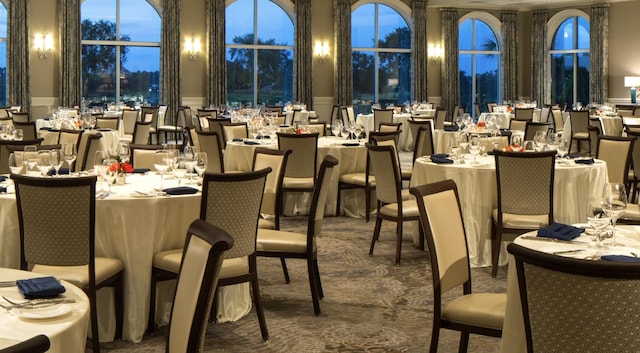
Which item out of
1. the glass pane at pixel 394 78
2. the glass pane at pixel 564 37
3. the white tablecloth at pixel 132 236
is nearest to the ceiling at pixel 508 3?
the glass pane at pixel 564 37

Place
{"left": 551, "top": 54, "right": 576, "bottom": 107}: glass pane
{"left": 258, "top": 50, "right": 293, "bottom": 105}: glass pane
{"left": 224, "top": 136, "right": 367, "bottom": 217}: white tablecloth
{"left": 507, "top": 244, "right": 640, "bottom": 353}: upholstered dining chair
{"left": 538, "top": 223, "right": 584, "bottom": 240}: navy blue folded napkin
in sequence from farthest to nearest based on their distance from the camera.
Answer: {"left": 551, "top": 54, "right": 576, "bottom": 107}: glass pane, {"left": 258, "top": 50, "right": 293, "bottom": 105}: glass pane, {"left": 224, "top": 136, "right": 367, "bottom": 217}: white tablecloth, {"left": 538, "top": 223, "right": 584, "bottom": 240}: navy blue folded napkin, {"left": 507, "top": 244, "right": 640, "bottom": 353}: upholstered dining chair

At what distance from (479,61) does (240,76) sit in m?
7.31

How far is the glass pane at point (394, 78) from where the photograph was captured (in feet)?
70.5

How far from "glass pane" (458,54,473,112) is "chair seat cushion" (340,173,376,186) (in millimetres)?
14567

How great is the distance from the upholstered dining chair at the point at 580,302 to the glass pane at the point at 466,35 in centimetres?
2081

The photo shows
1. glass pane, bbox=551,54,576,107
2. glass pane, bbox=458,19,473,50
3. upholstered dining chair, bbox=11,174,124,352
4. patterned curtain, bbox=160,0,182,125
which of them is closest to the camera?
upholstered dining chair, bbox=11,174,124,352

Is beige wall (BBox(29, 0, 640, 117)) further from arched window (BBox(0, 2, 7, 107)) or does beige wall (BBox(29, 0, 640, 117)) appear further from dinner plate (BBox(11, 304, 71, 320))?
dinner plate (BBox(11, 304, 71, 320))

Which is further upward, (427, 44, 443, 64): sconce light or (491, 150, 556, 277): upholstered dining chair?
(427, 44, 443, 64): sconce light

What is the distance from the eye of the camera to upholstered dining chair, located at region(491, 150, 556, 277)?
5836mm

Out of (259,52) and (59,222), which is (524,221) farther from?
(259,52)

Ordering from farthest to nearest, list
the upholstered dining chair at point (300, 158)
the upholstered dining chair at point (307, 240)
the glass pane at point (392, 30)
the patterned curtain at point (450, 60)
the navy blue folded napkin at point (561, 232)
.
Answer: the patterned curtain at point (450, 60), the glass pane at point (392, 30), the upholstered dining chair at point (300, 158), the upholstered dining chair at point (307, 240), the navy blue folded napkin at point (561, 232)

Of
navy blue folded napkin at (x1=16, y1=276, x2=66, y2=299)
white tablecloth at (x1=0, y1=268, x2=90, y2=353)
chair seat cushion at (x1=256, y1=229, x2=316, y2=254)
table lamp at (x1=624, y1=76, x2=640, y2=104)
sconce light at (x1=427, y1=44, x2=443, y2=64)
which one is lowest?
chair seat cushion at (x1=256, y1=229, x2=316, y2=254)

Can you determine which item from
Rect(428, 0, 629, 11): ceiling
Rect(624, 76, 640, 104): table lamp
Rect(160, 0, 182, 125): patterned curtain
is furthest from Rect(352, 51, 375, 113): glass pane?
Rect(624, 76, 640, 104): table lamp

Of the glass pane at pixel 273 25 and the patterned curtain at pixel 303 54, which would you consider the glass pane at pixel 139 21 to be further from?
the patterned curtain at pixel 303 54
